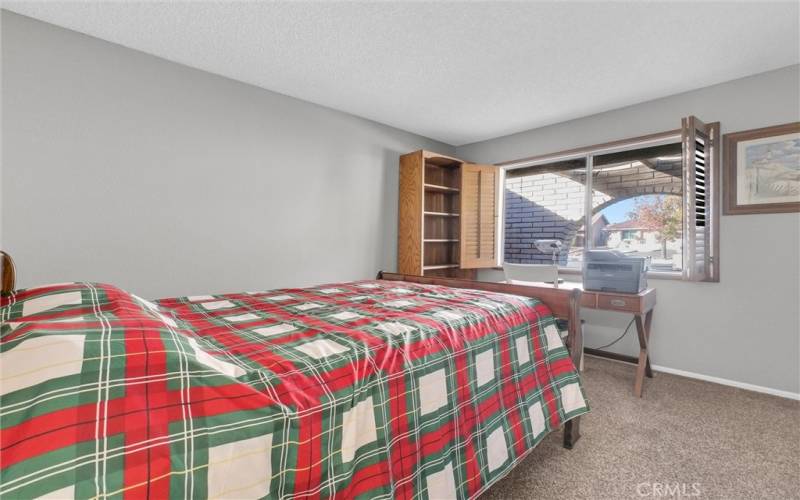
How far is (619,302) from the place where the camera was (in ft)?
8.54

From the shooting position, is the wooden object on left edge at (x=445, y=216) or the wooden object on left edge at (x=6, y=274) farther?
the wooden object on left edge at (x=445, y=216)

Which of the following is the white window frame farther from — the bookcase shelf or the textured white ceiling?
the bookcase shelf

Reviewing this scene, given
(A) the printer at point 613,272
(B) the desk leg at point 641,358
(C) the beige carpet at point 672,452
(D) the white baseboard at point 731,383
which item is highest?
(A) the printer at point 613,272

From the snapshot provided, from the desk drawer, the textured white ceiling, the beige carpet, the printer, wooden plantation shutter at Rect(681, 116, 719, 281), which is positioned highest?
the textured white ceiling

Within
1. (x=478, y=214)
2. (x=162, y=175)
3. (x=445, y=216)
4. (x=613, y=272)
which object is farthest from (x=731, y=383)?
(x=162, y=175)

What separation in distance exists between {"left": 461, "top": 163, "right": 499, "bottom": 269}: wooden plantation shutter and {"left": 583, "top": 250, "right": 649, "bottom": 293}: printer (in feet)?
4.67

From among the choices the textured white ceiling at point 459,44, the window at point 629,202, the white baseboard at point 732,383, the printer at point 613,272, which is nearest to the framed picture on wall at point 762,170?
the window at point 629,202

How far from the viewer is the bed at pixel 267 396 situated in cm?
60

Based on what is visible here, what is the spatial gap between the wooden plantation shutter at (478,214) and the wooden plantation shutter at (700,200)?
6.40 ft

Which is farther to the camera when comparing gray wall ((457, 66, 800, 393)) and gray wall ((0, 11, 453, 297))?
gray wall ((457, 66, 800, 393))

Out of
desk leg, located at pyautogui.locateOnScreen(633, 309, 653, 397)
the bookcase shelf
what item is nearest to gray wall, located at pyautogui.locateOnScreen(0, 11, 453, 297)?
the bookcase shelf

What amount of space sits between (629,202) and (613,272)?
3.56 feet

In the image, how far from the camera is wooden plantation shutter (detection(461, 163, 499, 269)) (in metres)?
4.08

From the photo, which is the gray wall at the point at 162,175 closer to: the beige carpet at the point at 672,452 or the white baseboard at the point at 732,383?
the beige carpet at the point at 672,452
